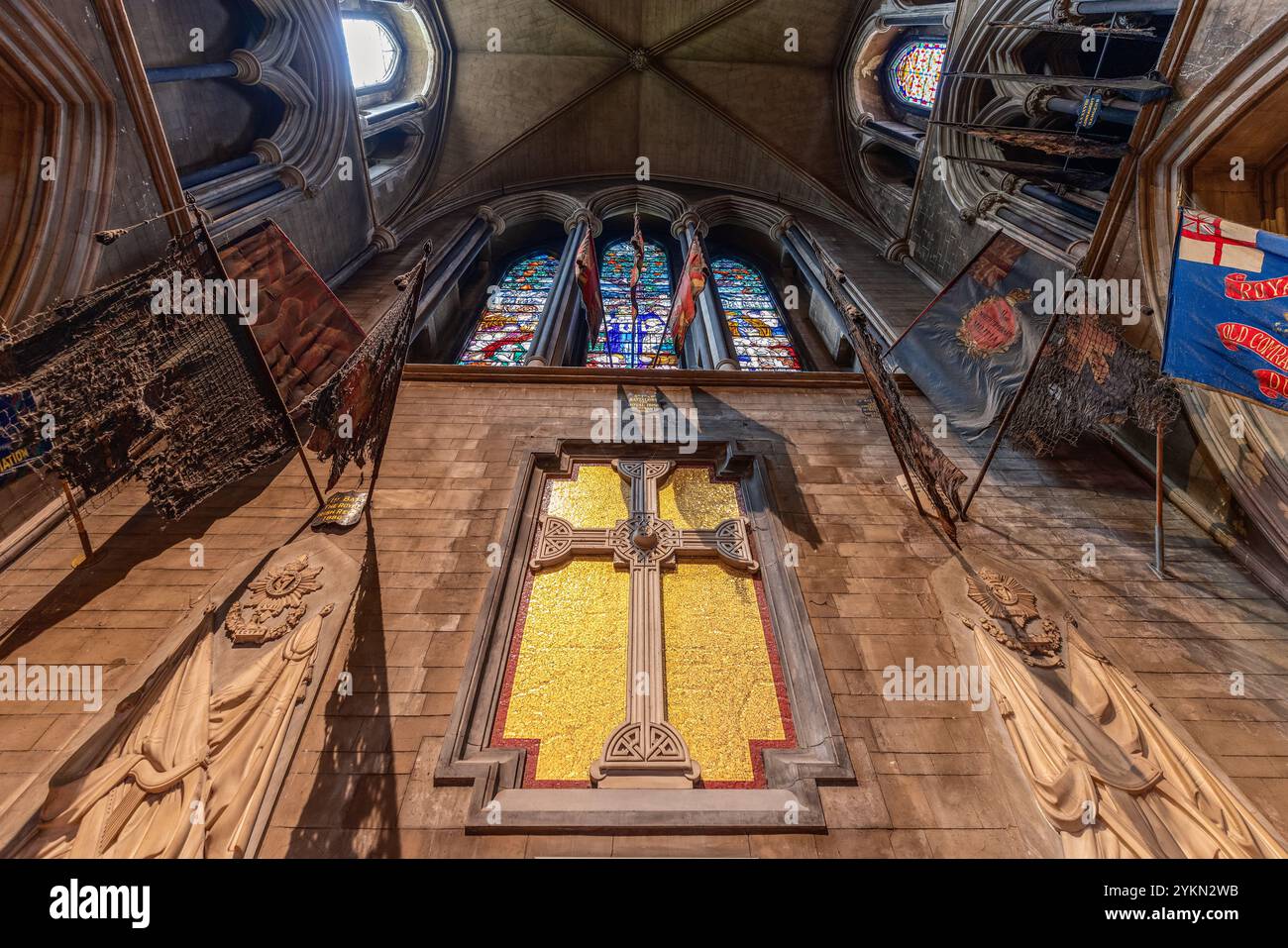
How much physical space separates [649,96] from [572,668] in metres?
17.4

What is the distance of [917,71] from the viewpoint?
47.1 feet

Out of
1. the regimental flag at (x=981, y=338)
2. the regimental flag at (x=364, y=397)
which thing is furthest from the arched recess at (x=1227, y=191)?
the regimental flag at (x=364, y=397)

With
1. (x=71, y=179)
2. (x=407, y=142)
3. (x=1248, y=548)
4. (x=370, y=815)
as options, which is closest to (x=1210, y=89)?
(x=1248, y=548)

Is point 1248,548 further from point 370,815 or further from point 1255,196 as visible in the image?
point 370,815

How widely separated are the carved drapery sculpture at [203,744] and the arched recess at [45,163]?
3.60m

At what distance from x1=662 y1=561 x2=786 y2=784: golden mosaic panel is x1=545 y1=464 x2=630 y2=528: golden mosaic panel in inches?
35.6

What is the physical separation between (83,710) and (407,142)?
15350mm

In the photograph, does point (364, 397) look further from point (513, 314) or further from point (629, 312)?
point (629, 312)

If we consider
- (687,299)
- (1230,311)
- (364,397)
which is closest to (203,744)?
(364,397)

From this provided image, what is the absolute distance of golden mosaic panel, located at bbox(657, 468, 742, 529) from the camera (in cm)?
527

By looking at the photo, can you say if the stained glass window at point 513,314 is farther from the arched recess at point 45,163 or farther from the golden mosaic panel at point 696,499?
the golden mosaic panel at point 696,499

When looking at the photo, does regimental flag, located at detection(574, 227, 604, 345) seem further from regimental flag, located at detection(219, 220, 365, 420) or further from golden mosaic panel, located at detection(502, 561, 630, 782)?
golden mosaic panel, located at detection(502, 561, 630, 782)
